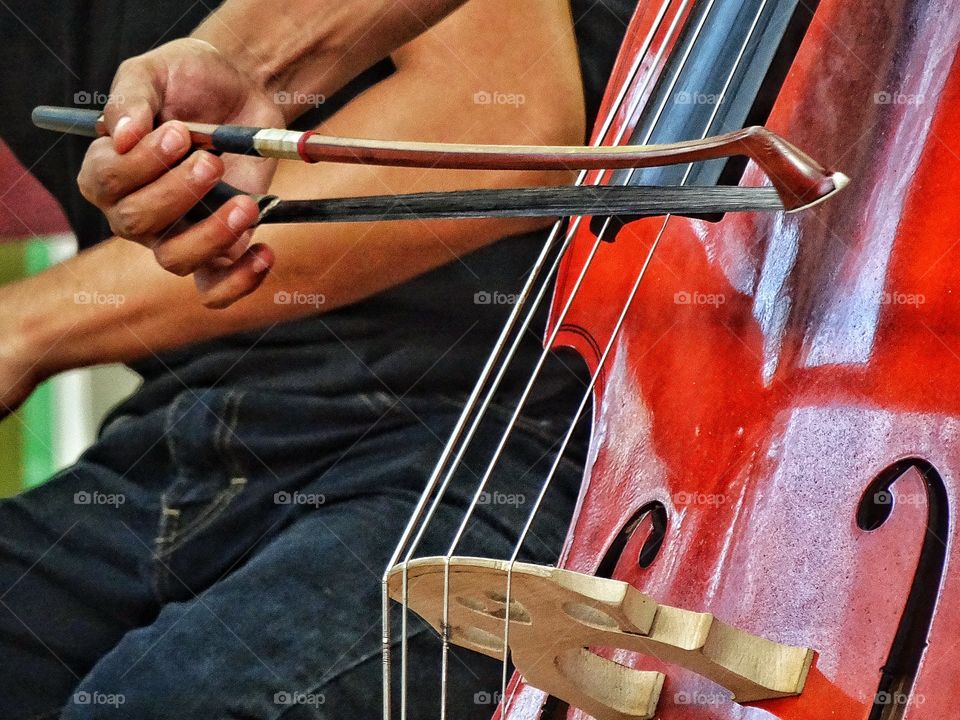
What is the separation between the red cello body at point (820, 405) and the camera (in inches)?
13.1

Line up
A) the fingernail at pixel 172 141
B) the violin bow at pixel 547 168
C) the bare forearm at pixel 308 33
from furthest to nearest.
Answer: the bare forearm at pixel 308 33, the fingernail at pixel 172 141, the violin bow at pixel 547 168

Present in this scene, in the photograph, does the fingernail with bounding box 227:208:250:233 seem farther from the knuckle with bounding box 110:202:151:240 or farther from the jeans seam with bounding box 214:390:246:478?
the jeans seam with bounding box 214:390:246:478

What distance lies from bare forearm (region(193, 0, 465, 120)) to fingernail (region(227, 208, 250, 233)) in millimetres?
169

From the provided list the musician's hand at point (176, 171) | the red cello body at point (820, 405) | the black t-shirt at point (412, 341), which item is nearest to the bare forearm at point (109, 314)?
the black t-shirt at point (412, 341)

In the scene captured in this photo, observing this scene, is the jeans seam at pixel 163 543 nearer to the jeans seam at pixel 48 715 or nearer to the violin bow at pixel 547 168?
the jeans seam at pixel 48 715

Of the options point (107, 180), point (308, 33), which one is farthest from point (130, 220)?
point (308, 33)

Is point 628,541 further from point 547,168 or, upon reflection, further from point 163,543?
point 163,543

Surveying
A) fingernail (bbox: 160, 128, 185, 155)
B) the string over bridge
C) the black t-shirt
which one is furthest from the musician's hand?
the string over bridge

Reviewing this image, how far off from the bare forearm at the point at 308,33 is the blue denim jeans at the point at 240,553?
20cm

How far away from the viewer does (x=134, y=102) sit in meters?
0.53

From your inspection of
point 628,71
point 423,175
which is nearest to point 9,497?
point 423,175

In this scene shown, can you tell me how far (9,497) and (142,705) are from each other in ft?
0.84

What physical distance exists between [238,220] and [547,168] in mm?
204

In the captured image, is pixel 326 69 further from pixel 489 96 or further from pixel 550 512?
pixel 550 512
